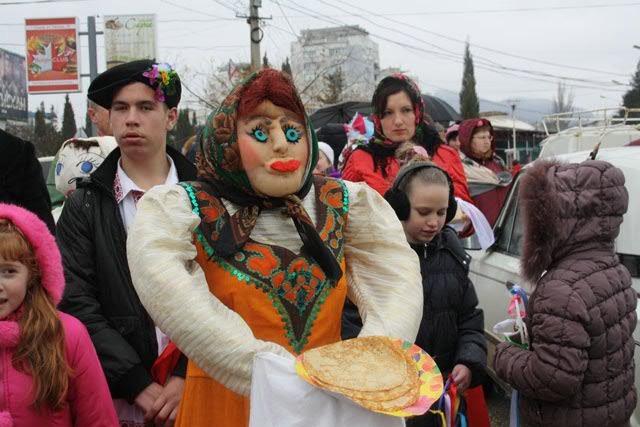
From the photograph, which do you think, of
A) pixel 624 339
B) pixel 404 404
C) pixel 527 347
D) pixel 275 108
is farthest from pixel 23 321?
pixel 624 339

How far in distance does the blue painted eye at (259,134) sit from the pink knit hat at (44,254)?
0.77 metres

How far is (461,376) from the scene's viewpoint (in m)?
2.78

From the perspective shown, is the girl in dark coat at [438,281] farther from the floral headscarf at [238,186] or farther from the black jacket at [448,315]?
the floral headscarf at [238,186]

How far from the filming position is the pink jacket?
2.02m

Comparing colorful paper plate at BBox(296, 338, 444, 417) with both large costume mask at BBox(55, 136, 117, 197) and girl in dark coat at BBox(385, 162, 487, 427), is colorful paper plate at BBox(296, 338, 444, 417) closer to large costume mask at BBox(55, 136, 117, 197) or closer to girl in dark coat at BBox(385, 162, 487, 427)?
girl in dark coat at BBox(385, 162, 487, 427)

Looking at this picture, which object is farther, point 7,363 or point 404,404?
point 7,363

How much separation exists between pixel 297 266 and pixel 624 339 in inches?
56.5

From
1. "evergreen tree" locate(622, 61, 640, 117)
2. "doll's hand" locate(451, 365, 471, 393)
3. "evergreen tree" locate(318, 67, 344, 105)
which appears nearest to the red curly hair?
Result: "doll's hand" locate(451, 365, 471, 393)

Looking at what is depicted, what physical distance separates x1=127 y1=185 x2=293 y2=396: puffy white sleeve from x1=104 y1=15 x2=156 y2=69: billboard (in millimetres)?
21680

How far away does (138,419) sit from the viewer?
2377mm

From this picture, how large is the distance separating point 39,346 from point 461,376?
1.64 meters

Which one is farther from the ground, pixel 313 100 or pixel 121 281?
pixel 313 100

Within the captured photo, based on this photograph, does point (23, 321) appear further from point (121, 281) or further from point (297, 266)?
point (297, 266)

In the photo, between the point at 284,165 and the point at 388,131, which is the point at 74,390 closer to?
the point at 284,165
